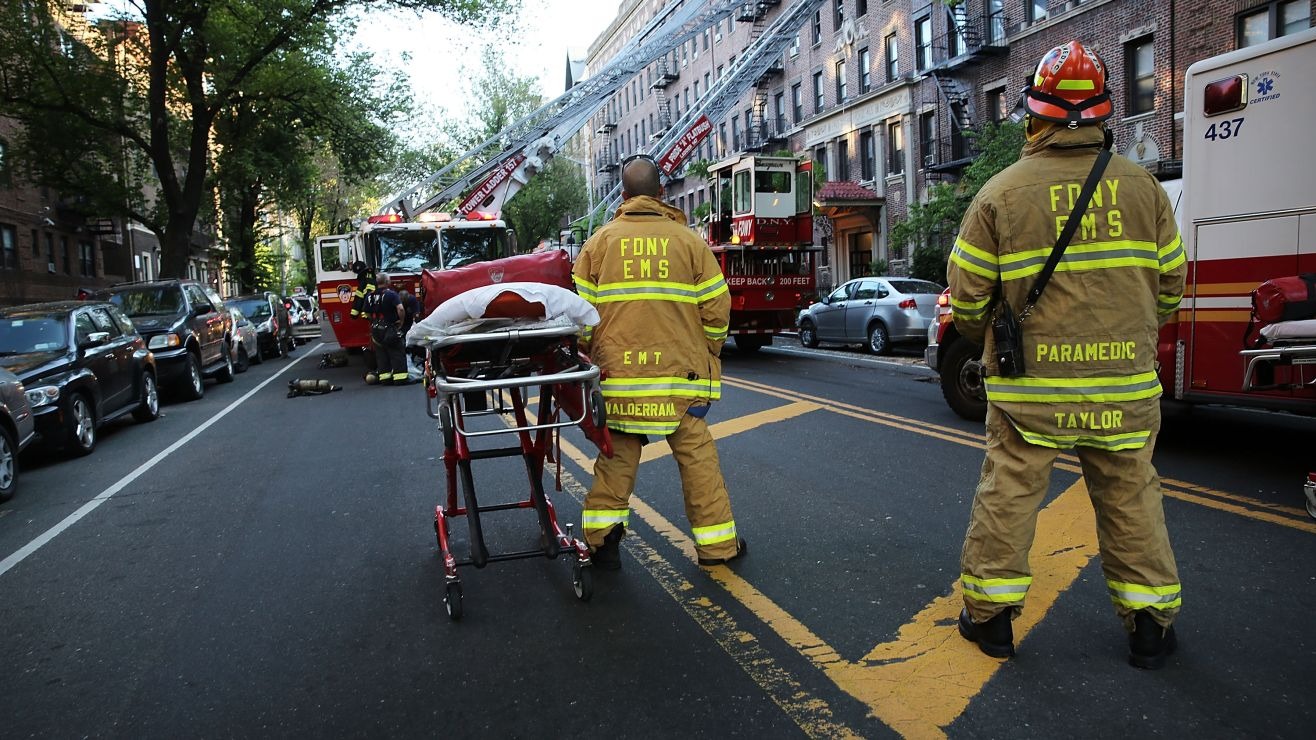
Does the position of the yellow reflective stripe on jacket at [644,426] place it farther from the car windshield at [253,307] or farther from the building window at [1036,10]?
the building window at [1036,10]

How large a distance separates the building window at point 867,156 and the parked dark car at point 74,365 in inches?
1080

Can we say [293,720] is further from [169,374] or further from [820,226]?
[820,226]

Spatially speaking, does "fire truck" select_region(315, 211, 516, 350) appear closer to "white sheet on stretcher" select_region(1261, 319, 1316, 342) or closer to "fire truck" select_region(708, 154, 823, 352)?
"fire truck" select_region(708, 154, 823, 352)

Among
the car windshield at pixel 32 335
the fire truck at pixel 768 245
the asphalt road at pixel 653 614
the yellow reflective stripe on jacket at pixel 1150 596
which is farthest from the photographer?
the fire truck at pixel 768 245

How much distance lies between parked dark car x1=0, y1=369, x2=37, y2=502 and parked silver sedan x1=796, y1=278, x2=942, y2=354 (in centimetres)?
1349

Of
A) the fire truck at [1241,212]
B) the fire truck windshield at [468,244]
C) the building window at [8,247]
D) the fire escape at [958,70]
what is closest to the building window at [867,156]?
the fire escape at [958,70]

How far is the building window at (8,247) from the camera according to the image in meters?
30.5

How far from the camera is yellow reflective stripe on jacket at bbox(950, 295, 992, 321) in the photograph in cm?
355

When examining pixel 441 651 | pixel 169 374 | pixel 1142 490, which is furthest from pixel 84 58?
pixel 1142 490

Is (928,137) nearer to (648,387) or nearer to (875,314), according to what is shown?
(875,314)

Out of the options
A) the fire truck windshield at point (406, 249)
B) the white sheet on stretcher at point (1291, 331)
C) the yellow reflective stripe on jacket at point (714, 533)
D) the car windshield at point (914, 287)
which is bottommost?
the yellow reflective stripe on jacket at point (714, 533)

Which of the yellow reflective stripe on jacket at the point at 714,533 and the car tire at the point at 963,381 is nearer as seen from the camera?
the yellow reflective stripe on jacket at the point at 714,533

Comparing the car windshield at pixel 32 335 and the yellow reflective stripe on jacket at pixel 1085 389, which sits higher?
the car windshield at pixel 32 335

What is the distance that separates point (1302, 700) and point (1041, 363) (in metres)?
1.38
